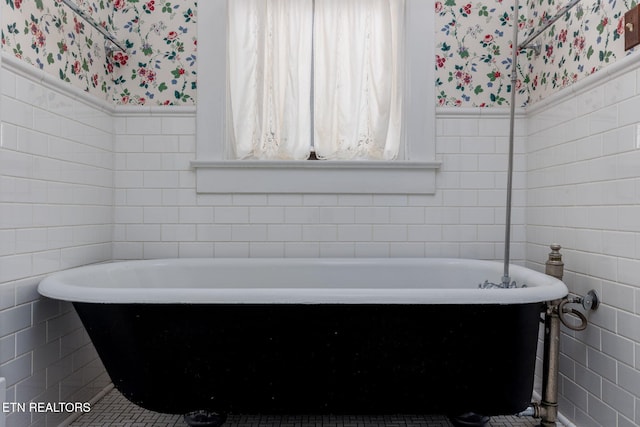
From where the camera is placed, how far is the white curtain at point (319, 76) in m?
2.14

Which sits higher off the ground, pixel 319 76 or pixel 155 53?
pixel 155 53

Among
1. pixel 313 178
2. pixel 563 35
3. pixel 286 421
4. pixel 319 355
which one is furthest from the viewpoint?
pixel 313 178

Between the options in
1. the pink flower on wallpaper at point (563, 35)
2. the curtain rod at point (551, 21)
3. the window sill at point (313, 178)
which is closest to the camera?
the curtain rod at point (551, 21)

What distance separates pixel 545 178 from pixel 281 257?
1302mm

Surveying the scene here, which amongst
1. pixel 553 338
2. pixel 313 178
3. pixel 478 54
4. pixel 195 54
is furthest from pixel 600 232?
pixel 195 54

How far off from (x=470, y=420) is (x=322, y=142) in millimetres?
1377

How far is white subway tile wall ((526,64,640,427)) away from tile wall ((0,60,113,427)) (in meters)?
2.03

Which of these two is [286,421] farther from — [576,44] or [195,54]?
[576,44]

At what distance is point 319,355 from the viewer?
131 centimetres

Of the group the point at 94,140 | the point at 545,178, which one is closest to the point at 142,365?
the point at 94,140

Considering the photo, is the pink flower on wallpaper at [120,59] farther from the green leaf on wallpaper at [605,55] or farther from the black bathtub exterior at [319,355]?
the green leaf on wallpaper at [605,55]

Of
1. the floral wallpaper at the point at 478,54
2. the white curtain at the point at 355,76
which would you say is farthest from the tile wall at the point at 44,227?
the floral wallpaper at the point at 478,54

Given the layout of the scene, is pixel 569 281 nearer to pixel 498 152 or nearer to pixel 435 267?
pixel 435 267

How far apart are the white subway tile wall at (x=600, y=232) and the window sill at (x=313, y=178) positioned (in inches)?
22.9
